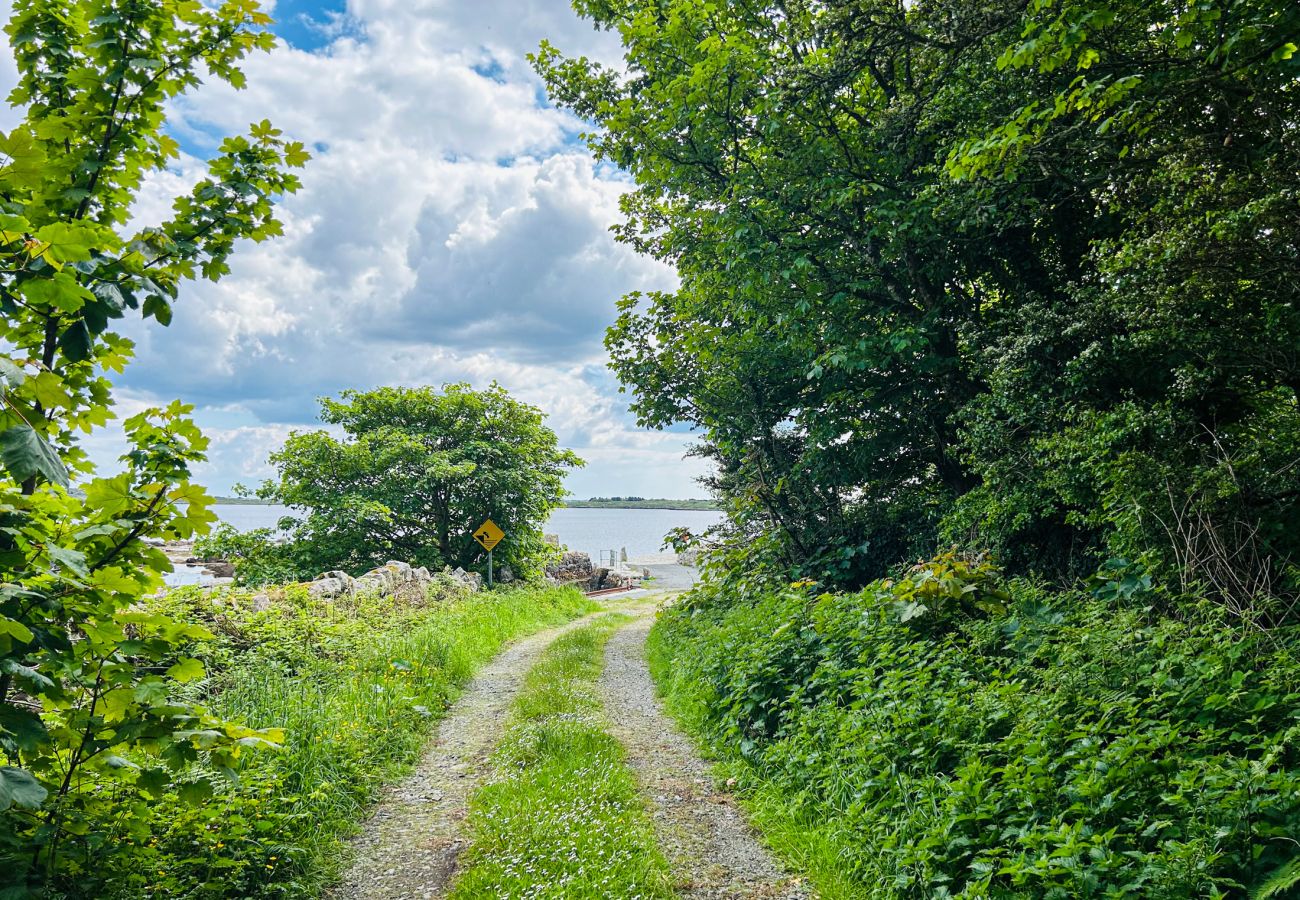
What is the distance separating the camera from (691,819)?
5.20m

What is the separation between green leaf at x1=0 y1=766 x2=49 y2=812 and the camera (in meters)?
1.97

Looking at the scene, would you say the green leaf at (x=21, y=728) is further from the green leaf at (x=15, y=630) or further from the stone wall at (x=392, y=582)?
the stone wall at (x=392, y=582)

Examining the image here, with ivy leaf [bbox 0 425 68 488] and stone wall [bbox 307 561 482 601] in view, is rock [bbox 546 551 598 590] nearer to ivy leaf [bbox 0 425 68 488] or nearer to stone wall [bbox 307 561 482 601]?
stone wall [bbox 307 561 482 601]

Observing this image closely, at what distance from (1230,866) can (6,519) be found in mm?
5201

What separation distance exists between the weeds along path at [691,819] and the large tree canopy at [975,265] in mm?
4167

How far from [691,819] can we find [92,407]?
15.9ft

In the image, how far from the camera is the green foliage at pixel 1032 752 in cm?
299

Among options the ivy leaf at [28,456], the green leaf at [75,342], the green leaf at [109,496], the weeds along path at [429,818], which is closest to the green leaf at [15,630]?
the ivy leaf at [28,456]

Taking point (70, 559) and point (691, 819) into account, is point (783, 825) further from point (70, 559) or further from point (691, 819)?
point (70, 559)

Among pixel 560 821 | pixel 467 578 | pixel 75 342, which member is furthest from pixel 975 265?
pixel 467 578

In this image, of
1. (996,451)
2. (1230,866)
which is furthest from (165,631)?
(996,451)

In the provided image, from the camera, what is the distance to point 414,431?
21.8m

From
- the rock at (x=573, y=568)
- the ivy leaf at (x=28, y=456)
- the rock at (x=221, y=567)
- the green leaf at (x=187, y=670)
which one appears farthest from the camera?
the rock at (x=573, y=568)

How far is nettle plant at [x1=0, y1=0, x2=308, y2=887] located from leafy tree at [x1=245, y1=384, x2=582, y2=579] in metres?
15.8
